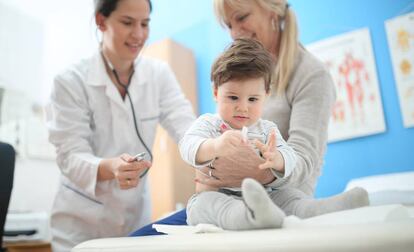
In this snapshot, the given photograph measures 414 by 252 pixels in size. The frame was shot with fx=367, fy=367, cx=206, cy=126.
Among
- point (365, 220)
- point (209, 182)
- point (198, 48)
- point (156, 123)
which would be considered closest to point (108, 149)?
point (156, 123)

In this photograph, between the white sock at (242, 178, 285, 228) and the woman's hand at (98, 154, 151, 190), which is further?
the woman's hand at (98, 154, 151, 190)

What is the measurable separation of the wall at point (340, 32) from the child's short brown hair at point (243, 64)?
331 millimetres

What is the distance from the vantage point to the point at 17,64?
262 cm

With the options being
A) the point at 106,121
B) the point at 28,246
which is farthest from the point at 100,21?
the point at 28,246

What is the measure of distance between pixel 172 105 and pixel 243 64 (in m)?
0.70

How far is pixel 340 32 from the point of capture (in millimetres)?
1516

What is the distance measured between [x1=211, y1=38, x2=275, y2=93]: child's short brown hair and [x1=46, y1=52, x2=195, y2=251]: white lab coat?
488mm

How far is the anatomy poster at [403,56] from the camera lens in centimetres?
147

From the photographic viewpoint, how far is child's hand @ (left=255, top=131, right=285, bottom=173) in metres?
0.54

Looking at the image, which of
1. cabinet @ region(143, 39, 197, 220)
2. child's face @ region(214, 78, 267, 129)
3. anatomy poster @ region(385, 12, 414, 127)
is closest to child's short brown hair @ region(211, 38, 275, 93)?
child's face @ region(214, 78, 267, 129)

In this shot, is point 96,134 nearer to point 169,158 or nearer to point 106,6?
point 169,158

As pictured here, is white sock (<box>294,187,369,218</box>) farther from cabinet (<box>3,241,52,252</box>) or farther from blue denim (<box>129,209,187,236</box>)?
cabinet (<box>3,241,52,252</box>)

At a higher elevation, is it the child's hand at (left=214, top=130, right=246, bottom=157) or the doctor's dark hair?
the doctor's dark hair

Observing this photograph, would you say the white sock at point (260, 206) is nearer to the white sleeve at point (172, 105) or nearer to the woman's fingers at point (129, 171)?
the woman's fingers at point (129, 171)
